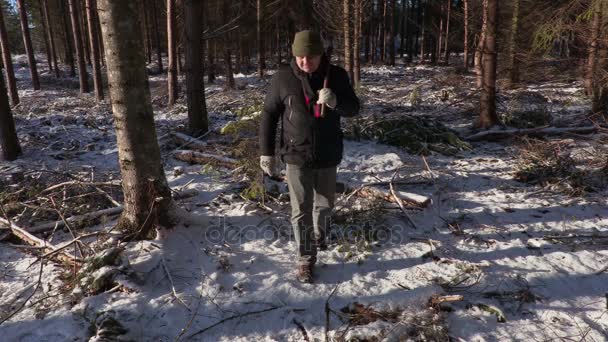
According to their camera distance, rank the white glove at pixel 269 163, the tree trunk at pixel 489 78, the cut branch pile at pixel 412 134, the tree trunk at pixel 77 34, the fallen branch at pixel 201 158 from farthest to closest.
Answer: the tree trunk at pixel 77 34 < the tree trunk at pixel 489 78 < the cut branch pile at pixel 412 134 < the fallen branch at pixel 201 158 < the white glove at pixel 269 163

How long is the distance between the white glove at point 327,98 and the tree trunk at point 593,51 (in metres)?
5.25

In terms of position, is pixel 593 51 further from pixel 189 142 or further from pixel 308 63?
pixel 189 142

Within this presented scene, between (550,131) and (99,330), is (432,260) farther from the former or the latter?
(550,131)

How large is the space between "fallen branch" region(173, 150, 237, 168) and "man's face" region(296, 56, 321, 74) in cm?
305

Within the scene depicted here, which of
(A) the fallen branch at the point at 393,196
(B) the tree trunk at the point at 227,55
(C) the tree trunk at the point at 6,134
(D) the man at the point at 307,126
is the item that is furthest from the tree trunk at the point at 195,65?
(B) the tree trunk at the point at 227,55

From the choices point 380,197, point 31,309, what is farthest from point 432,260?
point 31,309

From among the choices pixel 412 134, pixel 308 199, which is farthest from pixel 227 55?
pixel 308 199

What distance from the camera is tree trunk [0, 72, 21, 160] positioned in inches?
279

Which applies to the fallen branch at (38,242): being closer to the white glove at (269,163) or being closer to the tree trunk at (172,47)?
the white glove at (269,163)

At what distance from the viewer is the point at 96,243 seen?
12.5 ft

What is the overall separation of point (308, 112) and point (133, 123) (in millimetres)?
1816

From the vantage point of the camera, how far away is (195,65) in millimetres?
7914

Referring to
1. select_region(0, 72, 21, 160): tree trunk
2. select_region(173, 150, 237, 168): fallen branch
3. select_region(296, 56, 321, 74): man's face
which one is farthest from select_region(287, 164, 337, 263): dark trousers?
select_region(0, 72, 21, 160): tree trunk

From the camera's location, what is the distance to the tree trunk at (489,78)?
752 centimetres
